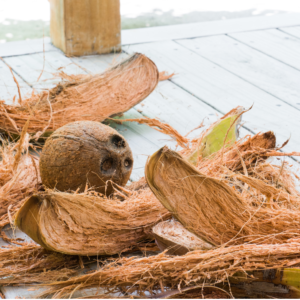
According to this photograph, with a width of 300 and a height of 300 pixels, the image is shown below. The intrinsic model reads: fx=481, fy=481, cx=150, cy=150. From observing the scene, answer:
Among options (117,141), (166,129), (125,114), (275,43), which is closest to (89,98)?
(125,114)

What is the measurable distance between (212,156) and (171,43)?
4.30 feet

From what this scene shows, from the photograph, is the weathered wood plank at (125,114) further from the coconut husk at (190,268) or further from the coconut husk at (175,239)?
the coconut husk at (190,268)

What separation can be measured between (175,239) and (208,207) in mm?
102

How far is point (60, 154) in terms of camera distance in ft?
3.64

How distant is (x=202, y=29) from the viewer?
2631 mm

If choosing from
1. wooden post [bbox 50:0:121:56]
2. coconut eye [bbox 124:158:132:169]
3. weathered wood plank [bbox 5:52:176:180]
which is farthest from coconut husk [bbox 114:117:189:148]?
wooden post [bbox 50:0:121:56]

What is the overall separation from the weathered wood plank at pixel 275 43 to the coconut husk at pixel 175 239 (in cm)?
142

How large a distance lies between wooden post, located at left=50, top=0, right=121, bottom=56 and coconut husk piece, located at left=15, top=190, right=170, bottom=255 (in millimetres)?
1325

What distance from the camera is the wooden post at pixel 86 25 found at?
7.04 ft

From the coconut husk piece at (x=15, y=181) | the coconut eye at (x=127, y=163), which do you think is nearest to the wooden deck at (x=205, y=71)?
the coconut eye at (x=127, y=163)

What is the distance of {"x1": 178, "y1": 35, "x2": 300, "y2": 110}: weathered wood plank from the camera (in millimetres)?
1939

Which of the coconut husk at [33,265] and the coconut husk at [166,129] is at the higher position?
the coconut husk at [166,129]

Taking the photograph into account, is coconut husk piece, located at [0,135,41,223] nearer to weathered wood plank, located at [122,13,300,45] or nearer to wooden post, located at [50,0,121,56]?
wooden post, located at [50,0,121,56]

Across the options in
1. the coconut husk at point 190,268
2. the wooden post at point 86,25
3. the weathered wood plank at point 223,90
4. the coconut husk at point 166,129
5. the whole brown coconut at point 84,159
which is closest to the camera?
the coconut husk at point 190,268
